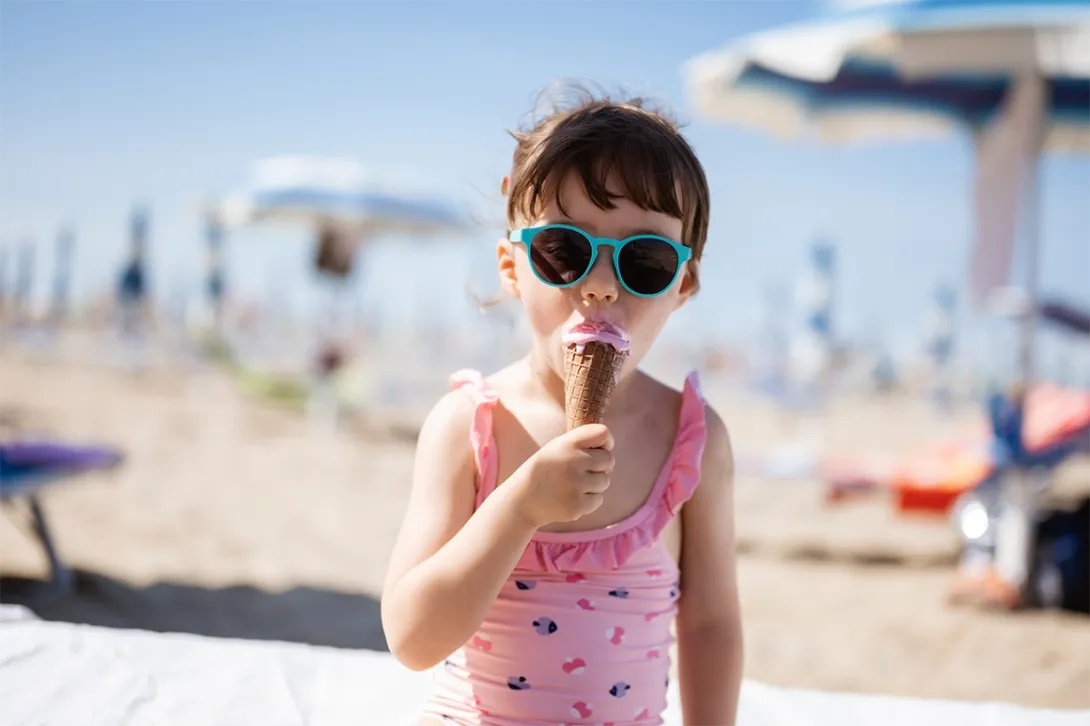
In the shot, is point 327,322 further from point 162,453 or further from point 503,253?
point 503,253

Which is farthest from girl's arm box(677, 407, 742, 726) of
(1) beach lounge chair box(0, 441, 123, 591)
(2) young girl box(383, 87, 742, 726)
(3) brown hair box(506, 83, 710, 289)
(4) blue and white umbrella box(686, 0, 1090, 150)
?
(4) blue and white umbrella box(686, 0, 1090, 150)

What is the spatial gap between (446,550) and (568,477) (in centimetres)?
22

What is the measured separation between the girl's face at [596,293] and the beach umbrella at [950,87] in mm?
4360

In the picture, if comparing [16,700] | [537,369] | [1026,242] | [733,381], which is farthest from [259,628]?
[733,381]

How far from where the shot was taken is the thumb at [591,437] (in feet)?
3.59

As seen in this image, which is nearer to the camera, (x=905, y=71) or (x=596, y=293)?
(x=596, y=293)

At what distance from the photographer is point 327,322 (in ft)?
47.4

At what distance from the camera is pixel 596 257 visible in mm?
1234

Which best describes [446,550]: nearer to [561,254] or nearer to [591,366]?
[591,366]

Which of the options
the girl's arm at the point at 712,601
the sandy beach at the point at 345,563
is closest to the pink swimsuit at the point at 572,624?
the girl's arm at the point at 712,601

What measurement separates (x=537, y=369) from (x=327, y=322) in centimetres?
1351

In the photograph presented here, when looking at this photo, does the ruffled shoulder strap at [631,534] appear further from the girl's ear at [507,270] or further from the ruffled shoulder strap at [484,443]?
the girl's ear at [507,270]

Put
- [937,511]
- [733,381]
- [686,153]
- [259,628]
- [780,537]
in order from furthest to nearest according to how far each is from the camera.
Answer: [733,381]
[780,537]
[937,511]
[259,628]
[686,153]

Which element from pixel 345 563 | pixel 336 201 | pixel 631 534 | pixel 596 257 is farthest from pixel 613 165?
pixel 336 201
